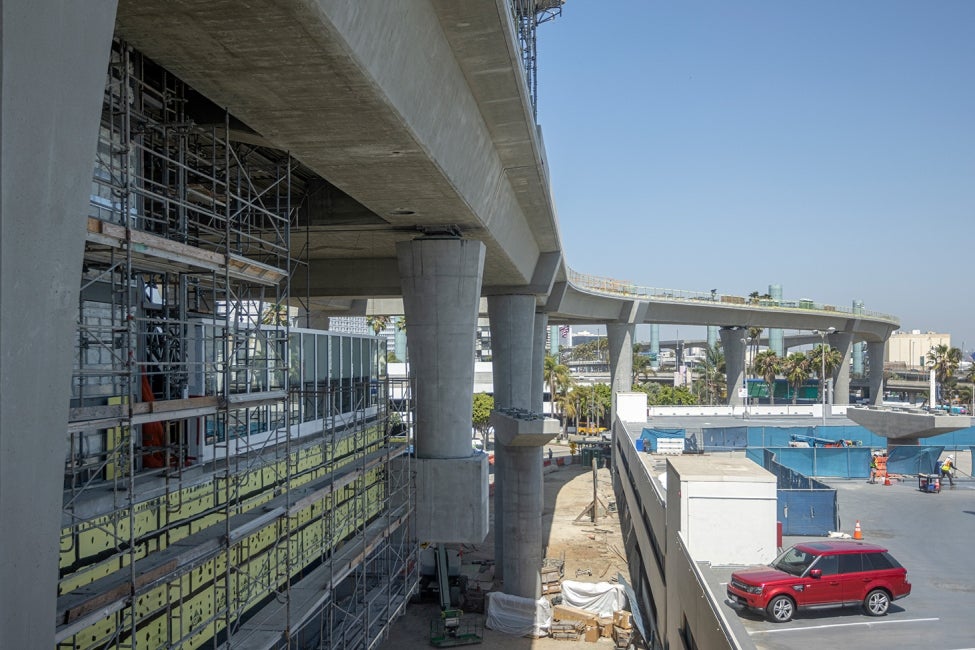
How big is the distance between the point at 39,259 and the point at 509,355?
89.7ft

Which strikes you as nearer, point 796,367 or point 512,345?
point 512,345

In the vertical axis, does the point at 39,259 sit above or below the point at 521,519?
above

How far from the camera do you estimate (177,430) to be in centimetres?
1147

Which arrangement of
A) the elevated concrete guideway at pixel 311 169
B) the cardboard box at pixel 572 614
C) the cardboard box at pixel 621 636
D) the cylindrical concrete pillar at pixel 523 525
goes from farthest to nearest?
the cylindrical concrete pillar at pixel 523 525 < the cardboard box at pixel 572 614 < the cardboard box at pixel 621 636 < the elevated concrete guideway at pixel 311 169

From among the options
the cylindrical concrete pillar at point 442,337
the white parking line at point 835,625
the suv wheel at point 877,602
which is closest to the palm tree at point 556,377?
the cylindrical concrete pillar at point 442,337

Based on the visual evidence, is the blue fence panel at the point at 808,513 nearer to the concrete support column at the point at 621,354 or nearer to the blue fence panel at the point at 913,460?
the blue fence panel at the point at 913,460

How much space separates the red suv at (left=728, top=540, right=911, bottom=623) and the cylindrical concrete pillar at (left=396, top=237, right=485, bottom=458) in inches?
313

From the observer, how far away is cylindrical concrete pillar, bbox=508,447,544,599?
29.1m

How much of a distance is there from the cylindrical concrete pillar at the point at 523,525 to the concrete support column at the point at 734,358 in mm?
44190

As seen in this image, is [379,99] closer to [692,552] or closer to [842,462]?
[692,552]

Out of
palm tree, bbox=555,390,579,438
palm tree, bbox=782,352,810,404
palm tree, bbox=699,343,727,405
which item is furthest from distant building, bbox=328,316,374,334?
palm tree, bbox=699,343,727,405

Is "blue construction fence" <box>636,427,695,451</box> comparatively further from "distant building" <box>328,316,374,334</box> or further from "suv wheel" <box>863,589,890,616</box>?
"suv wheel" <box>863,589,890,616</box>

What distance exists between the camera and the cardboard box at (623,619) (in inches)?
944

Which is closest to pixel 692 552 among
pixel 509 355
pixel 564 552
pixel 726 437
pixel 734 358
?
pixel 509 355
